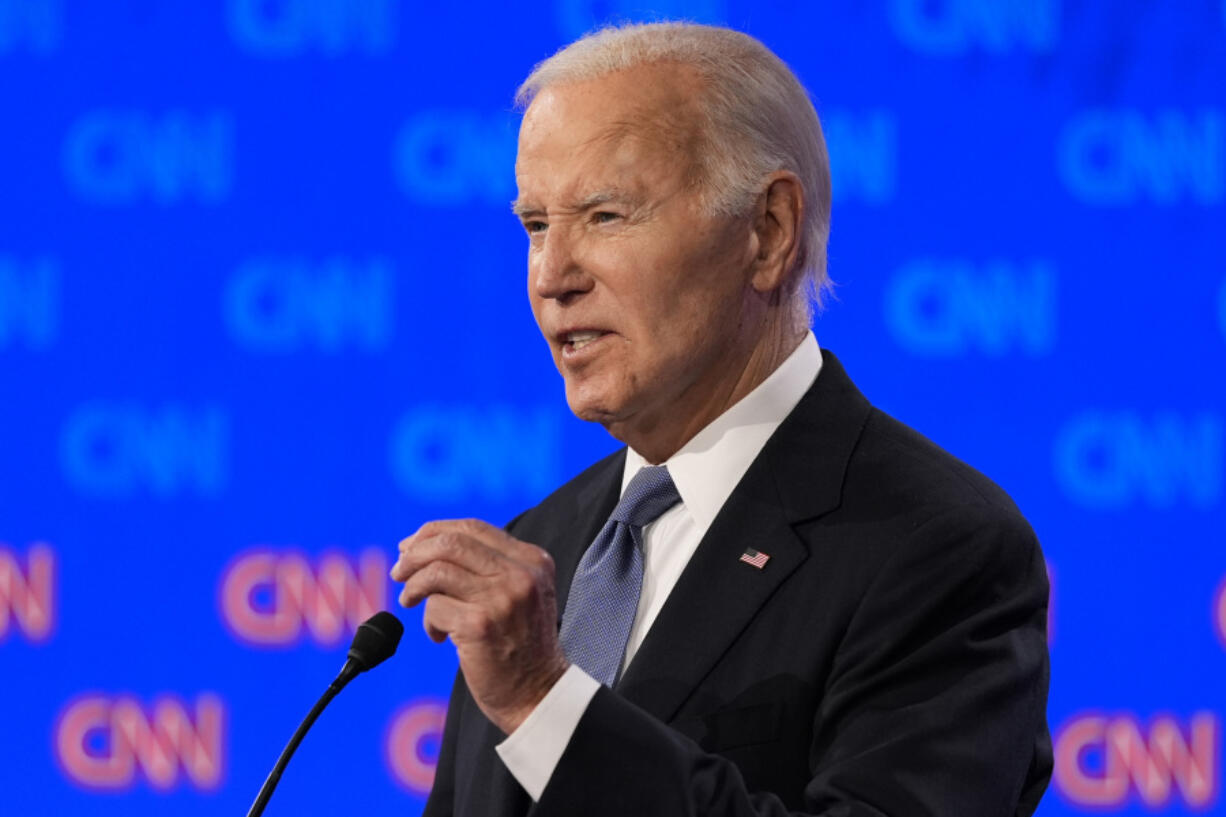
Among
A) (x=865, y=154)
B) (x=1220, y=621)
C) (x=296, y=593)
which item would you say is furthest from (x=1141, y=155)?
(x=296, y=593)

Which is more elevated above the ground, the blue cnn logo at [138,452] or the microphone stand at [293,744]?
the blue cnn logo at [138,452]

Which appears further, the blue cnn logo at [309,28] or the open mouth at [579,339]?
the blue cnn logo at [309,28]

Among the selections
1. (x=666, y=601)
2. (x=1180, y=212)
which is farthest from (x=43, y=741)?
(x=1180, y=212)

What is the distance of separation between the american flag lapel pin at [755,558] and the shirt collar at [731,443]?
0.09 m

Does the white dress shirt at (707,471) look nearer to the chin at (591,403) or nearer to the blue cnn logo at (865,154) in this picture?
the chin at (591,403)

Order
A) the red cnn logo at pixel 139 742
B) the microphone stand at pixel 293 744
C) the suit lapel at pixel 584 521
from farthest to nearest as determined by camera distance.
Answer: the red cnn logo at pixel 139 742, the suit lapel at pixel 584 521, the microphone stand at pixel 293 744

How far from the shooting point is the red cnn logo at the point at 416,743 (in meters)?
2.93

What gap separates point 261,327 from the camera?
2.98 meters

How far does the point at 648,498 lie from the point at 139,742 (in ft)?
5.23

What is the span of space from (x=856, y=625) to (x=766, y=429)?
322 mm

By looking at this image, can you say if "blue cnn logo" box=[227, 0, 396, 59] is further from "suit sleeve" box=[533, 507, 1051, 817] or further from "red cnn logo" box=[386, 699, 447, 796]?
"suit sleeve" box=[533, 507, 1051, 817]

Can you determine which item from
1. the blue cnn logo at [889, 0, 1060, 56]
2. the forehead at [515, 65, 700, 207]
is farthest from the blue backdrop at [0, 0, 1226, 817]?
the forehead at [515, 65, 700, 207]

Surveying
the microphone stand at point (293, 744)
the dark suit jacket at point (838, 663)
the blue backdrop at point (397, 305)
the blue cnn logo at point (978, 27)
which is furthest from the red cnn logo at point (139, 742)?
the blue cnn logo at point (978, 27)

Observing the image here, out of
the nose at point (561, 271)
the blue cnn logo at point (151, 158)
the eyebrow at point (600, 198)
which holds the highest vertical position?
the blue cnn logo at point (151, 158)
